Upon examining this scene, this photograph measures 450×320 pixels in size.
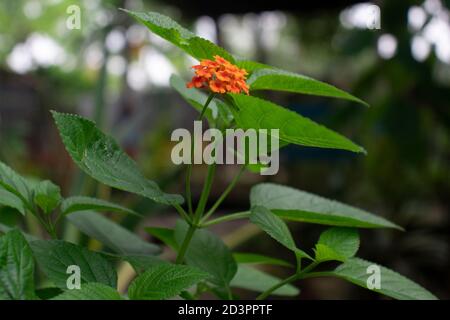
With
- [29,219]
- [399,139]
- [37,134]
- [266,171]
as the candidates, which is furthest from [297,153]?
[37,134]

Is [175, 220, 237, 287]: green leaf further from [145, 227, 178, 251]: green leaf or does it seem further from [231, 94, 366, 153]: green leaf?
[231, 94, 366, 153]: green leaf

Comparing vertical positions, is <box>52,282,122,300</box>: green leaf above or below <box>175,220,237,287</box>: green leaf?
below

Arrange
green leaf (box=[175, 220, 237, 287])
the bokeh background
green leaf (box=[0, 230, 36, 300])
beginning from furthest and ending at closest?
the bokeh background < green leaf (box=[175, 220, 237, 287]) < green leaf (box=[0, 230, 36, 300])

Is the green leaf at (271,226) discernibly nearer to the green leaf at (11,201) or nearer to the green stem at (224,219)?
the green stem at (224,219)

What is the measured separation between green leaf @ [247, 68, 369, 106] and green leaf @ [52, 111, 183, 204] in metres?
0.09

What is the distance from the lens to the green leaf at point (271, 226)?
0.97 feet

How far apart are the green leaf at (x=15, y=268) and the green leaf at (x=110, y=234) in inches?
4.7

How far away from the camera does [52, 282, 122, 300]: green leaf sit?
0.25m

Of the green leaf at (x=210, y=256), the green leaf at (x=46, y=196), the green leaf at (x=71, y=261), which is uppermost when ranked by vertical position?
the green leaf at (x=46, y=196)

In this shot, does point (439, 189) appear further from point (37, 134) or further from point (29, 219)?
point (37, 134)

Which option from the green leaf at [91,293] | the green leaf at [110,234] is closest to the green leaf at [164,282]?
the green leaf at [91,293]

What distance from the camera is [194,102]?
1.24 ft

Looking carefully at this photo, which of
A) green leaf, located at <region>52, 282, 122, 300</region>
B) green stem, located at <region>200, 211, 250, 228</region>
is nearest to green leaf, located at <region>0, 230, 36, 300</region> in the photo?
green leaf, located at <region>52, 282, 122, 300</region>

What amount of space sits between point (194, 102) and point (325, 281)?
5.40ft
